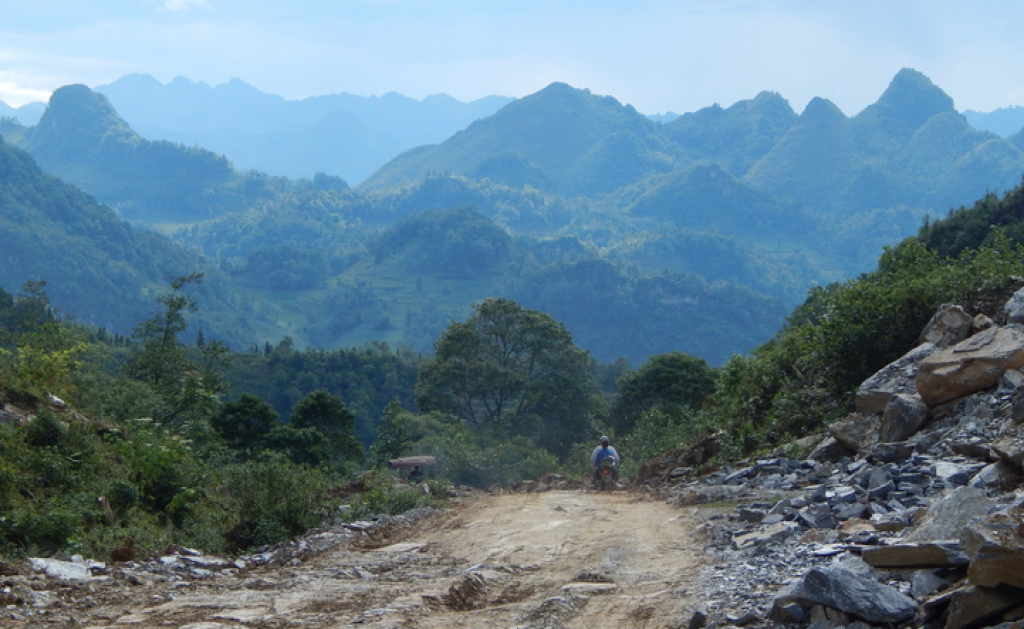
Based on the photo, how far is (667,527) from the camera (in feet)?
34.9

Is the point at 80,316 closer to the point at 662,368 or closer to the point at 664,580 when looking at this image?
the point at 662,368

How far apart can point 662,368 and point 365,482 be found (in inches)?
938

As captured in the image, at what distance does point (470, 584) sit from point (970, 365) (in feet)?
23.6

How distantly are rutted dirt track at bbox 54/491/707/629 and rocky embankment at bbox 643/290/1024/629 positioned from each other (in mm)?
546

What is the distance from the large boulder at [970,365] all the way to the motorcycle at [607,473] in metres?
5.92

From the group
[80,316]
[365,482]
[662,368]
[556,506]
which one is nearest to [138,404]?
[365,482]

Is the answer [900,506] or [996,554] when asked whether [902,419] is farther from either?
[996,554]

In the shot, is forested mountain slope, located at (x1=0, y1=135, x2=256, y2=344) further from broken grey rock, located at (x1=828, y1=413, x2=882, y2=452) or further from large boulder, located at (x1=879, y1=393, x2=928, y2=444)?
large boulder, located at (x1=879, y1=393, x2=928, y2=444)

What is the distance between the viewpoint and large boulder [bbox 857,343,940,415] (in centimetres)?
1280

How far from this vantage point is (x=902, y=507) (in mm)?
8680

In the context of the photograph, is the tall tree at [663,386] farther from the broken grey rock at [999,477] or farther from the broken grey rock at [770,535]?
the broken grey rock at [999,477]

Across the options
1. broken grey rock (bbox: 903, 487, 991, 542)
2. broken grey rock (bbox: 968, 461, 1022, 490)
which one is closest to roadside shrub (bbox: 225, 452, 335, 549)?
broken grey rock (bbox: 903, 487, 991, 542)

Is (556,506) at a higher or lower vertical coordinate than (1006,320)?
lower

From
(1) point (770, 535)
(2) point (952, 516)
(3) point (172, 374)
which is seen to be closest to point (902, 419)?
(1) point (770, 535)
